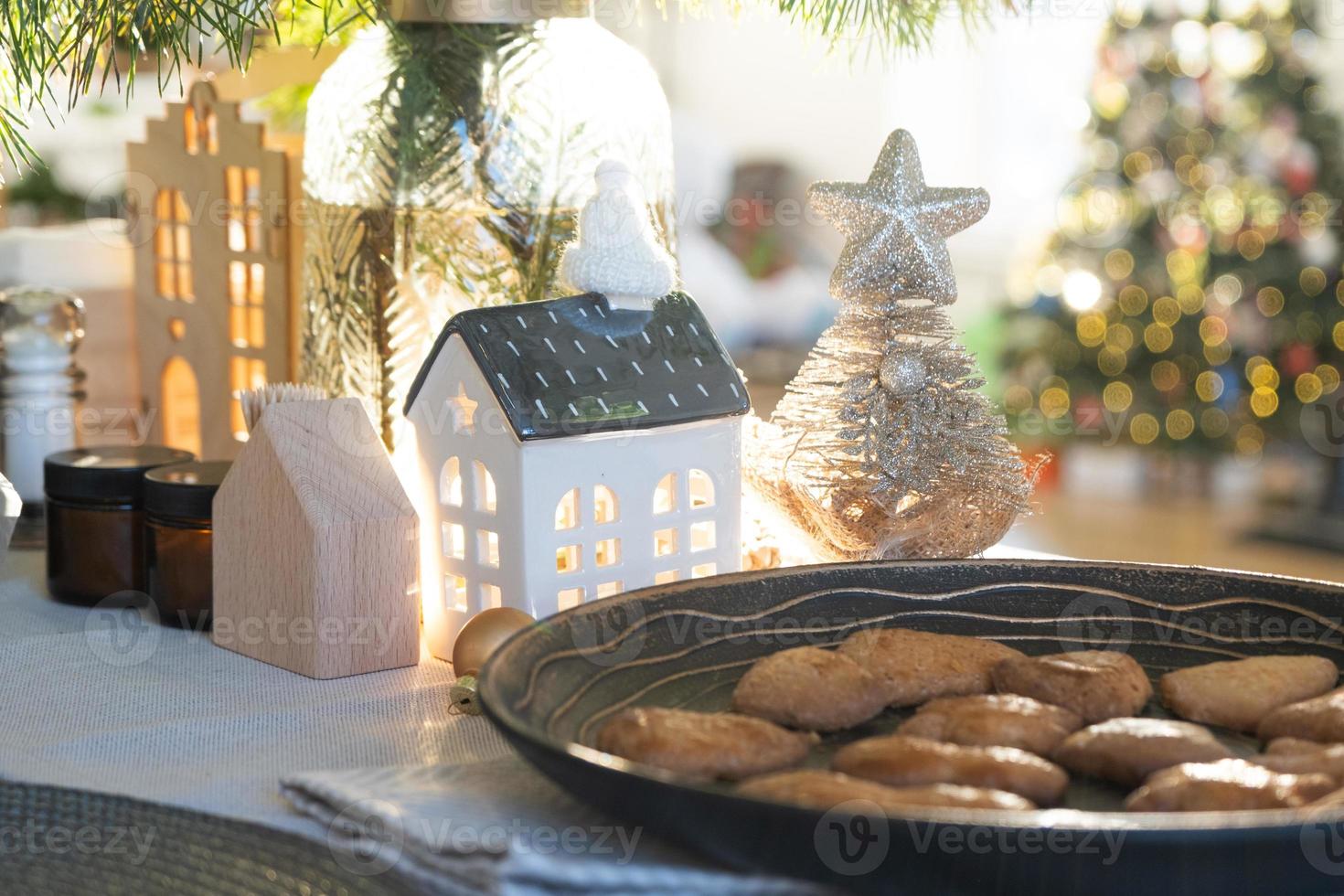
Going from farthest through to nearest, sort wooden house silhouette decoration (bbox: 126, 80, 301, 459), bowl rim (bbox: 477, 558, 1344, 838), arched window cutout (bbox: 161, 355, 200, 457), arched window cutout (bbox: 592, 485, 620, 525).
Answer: arched window cutout (bbox: 161, 355, 200, 457)
wooden house silhouette decoration (bbox: 126, 80, 301, 459)
arched window cutout (bbox: 592, 485, 620, 525)
bowl rim (bbox: 477, 558, 1344, 838)

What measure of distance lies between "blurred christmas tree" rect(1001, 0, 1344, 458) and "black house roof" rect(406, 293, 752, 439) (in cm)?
238

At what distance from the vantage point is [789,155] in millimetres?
5516

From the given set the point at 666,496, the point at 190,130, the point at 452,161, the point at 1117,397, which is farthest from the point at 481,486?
the point at 1117,397

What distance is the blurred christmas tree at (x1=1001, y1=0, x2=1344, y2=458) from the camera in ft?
10.2

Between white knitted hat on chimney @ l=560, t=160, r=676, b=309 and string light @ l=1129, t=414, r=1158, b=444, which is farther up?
white knitted hat on chimney @ l=560, t=160, r=676, b=309

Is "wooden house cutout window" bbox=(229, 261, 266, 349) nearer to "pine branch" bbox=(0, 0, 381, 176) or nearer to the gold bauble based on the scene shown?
"pine branch" bbox=(0, 0, 381, 176)

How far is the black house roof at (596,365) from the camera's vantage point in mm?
784

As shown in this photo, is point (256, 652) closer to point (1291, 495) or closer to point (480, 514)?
point (480, 514)

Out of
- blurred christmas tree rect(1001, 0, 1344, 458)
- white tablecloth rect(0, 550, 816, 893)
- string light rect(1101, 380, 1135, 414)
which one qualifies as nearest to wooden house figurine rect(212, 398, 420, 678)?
white tablecloth rect(0, 550, 816, 893)

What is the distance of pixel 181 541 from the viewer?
88cm

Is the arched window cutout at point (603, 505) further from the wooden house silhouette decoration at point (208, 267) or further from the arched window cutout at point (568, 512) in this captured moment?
the wooden house silhouette decoration at point (208, 267)

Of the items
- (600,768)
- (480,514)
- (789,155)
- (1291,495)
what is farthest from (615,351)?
(789,155)

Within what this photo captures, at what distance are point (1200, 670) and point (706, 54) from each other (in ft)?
17.7

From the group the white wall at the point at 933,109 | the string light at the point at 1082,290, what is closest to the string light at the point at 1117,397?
the string light at the point at 1082,290
